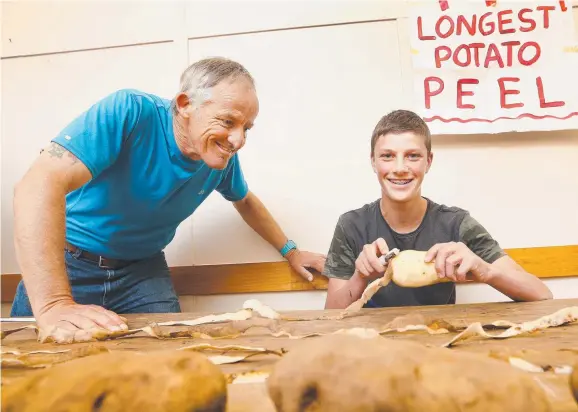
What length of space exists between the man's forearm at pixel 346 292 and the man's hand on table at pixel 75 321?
0.56m

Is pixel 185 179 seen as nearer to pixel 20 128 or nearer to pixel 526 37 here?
pixel 20 128

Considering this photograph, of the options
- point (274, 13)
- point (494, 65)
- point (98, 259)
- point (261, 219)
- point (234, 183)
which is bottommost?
point (98, 259)

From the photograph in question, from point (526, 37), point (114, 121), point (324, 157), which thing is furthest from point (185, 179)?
point (526, 37)

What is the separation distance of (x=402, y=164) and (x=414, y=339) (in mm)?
620

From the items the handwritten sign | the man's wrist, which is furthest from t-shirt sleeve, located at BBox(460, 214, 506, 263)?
the man's wrist

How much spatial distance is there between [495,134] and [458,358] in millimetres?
1240

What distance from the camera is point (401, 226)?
1203 mm

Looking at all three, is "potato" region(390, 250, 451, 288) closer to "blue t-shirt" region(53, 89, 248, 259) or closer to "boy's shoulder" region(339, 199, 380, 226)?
"boy's shoulder" region(339, 199, 380, 226)

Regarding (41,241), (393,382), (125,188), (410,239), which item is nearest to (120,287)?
(125,188)

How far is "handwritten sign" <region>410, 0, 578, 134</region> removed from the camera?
4.36 ft

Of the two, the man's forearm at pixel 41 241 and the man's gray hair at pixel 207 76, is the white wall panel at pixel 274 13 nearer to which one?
the man's gray hair at pixel 207 76

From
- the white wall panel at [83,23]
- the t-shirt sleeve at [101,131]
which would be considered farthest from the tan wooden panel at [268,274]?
the white wall panel at [83,23]

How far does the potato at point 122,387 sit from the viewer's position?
28 centimetres

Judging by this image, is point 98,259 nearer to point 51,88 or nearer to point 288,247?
point 288,247
